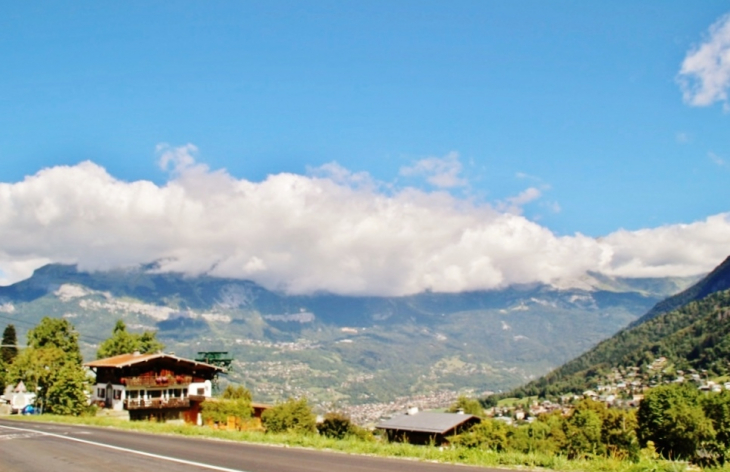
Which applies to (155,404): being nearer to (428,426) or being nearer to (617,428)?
(428,426)

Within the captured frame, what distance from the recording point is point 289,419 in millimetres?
30859

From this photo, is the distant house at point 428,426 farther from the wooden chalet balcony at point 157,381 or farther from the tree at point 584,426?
the wooden chalet balcony at point 157,381

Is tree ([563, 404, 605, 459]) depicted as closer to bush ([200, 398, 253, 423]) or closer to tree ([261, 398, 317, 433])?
bush ([200, 398, 253, 423])

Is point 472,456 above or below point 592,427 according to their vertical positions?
above

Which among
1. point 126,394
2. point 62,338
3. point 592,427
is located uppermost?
point 62,338

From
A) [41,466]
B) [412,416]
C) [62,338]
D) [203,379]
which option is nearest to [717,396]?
[412,416]

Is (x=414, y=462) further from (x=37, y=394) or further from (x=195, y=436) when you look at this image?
(x=37, y=394)

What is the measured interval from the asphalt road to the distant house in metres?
45.9

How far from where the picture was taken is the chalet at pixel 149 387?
235 feet

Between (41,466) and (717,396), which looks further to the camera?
(717,396)

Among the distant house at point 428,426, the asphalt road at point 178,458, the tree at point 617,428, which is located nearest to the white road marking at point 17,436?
the asphalt road at point 178,458

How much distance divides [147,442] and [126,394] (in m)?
54.4

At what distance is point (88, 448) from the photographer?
20.6m

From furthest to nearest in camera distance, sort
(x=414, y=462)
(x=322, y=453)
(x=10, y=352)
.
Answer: (x=10, y=352), (x=322, y=453), (x=414, y=462)
